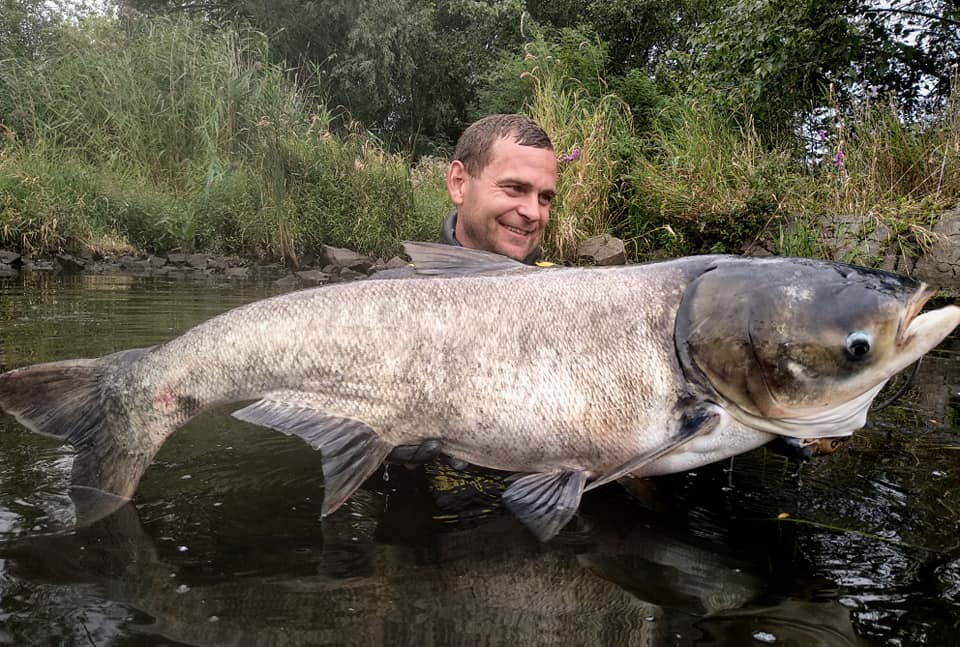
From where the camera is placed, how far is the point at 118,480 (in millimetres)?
2465

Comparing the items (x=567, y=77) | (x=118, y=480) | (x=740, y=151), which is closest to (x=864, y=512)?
(x=118, y=480)

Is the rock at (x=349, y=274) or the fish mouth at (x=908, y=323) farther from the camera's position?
the rock at (x=349, y=274)

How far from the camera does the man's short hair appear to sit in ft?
12.5

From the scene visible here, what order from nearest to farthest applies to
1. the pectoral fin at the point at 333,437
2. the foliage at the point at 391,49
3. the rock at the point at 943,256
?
the pectoral fin at the point at 333,437, the rock at the point at 943,256, the foliage at the point at 391,49

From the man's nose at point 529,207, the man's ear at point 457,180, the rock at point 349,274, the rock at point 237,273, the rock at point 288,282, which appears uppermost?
the man's ear at point 457,180

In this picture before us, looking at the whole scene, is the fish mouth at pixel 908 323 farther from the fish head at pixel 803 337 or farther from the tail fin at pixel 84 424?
the tail fin at pixel 84 424

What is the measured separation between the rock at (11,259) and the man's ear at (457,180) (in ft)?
31.0

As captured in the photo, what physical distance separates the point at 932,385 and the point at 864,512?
9.34 ft

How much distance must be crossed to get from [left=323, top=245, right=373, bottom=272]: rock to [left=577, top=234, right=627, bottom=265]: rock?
13.7 feet

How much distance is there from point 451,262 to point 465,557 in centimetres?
103

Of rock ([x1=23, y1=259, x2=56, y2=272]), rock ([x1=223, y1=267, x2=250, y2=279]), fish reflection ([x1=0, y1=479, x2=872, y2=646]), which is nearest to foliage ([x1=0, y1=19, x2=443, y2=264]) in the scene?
rock ([x1=23, y1=259, x2=56, y2=272])

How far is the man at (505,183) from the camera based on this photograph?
12.5ft

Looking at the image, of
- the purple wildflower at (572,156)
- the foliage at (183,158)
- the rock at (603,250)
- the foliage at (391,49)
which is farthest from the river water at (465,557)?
the foliage at (391,49)

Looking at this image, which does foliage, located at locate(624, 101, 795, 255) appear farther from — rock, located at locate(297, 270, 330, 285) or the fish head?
the fish head
